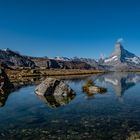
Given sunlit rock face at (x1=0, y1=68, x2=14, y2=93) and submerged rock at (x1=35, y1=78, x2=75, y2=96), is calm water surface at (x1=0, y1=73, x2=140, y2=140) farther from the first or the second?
sunlit rock face at (x1=0, y1=68, x2=14, y2=93)

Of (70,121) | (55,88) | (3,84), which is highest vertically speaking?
(3,84)

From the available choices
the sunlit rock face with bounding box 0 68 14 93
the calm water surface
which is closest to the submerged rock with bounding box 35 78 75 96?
the calm water surface

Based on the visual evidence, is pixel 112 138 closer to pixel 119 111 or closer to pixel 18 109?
pixel 119 111

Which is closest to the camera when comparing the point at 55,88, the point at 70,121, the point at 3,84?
the point at 70,121

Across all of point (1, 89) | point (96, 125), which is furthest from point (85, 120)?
point (1, 89)

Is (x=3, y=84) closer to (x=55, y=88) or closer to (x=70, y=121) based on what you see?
(x=55, y=88)

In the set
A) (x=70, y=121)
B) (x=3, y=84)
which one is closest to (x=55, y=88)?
(x=3, y=84)

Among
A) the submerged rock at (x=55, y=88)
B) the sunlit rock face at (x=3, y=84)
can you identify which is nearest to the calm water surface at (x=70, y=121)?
the submerged rock at (x=55, y=88)

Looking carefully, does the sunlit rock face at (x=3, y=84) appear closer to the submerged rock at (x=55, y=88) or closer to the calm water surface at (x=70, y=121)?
the submerged rock at (x=55, y=88)

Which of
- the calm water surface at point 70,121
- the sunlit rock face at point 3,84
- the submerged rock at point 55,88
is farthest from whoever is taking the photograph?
the sunlit rock face at point 3,84

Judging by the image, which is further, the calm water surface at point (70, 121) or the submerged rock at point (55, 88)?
the submerged rock at point (55, 88)

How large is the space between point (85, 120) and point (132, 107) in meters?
14.0

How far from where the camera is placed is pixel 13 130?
34.5 meters

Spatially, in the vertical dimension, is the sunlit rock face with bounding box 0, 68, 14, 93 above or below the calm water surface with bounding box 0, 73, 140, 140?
above
